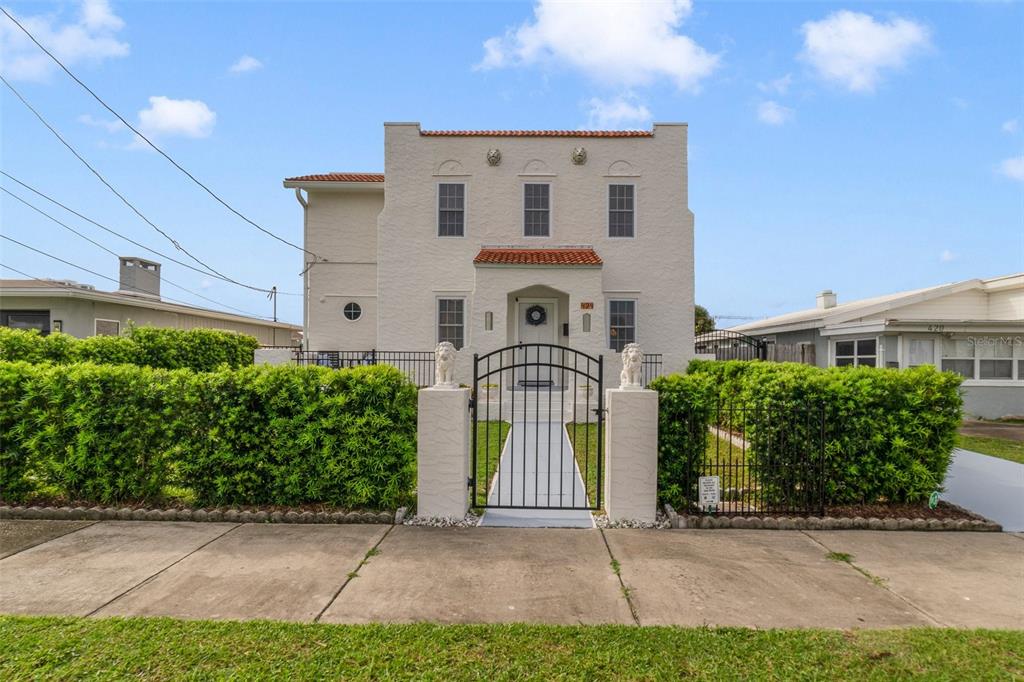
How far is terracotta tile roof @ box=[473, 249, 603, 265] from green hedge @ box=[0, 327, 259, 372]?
23.3 feet

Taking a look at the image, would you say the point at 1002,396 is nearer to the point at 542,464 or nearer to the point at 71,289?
the point at 542,464

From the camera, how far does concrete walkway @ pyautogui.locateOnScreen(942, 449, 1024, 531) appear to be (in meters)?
6.01

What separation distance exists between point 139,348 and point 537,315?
10.9 meters

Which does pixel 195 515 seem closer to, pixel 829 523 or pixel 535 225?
pixel 829 523

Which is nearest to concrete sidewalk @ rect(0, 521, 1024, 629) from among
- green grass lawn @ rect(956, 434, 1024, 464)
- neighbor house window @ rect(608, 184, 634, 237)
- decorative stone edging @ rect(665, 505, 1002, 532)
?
decorative stone edging @ rect(665, 505, 1002, 532)

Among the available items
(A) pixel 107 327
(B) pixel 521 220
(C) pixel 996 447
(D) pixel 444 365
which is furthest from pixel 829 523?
(A) pixel 107 327

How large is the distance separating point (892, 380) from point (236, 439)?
7.65 metres

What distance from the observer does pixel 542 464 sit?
8320 mm

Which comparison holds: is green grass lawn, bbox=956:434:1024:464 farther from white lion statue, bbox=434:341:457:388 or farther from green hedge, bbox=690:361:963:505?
white lion statue, bbox=434:341:457:388

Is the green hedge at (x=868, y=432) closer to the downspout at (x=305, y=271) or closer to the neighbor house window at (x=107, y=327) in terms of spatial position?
the downspout at (x=305, y=271)

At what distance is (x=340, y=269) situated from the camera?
56.3ft

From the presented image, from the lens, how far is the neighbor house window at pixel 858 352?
596 inches

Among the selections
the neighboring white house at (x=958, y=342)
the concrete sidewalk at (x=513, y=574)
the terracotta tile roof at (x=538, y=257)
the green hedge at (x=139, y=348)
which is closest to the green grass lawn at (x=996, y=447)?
the neighboring white house at (x=958, y=342)

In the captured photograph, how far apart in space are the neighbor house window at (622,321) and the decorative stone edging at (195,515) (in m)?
11.2
